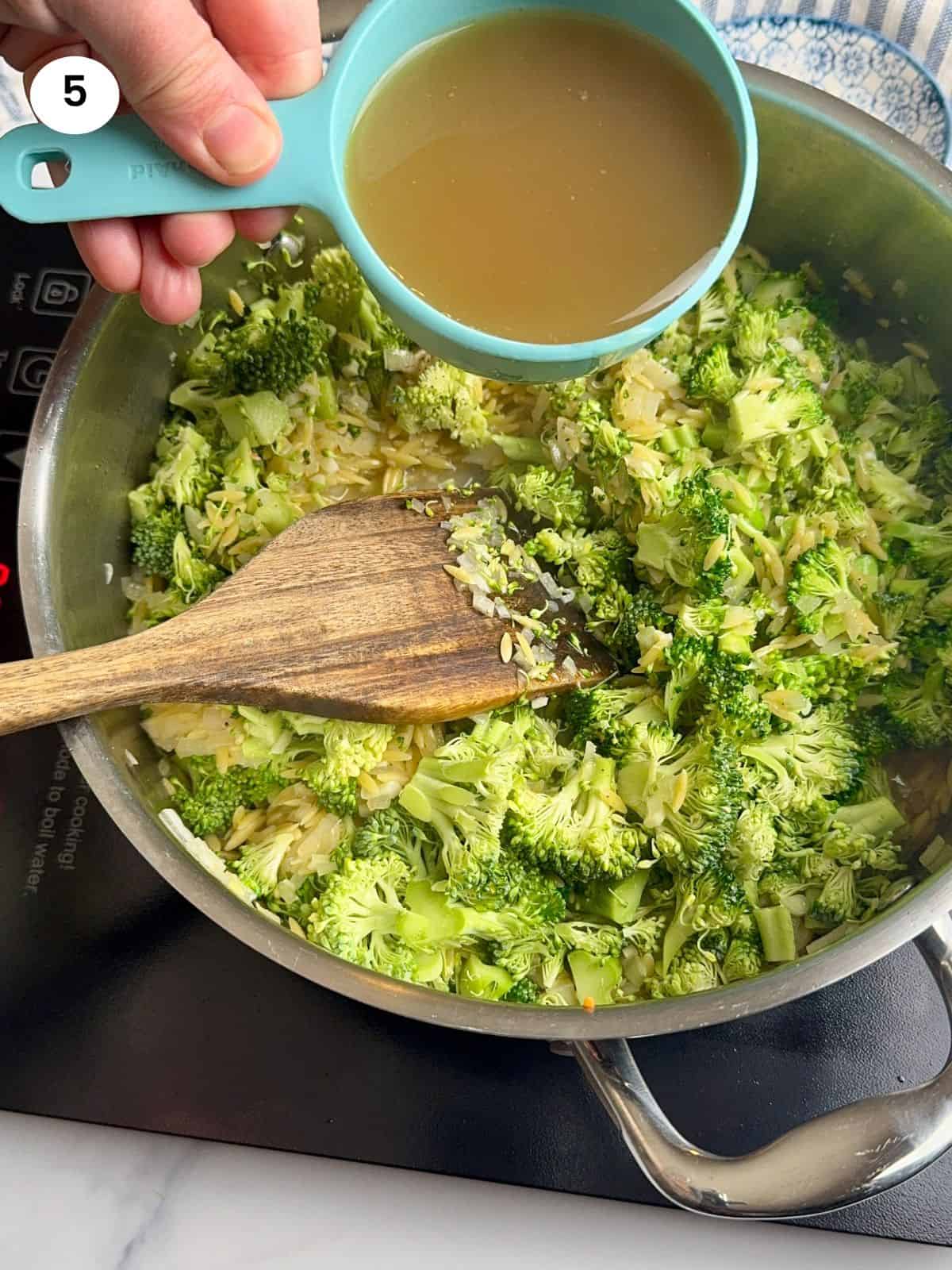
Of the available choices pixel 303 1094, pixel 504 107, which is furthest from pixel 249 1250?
pixel 504 107

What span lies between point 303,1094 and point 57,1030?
47cm

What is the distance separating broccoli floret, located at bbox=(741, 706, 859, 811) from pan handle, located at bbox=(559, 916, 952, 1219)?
0.51 metres

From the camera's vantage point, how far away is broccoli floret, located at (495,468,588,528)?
1.91 meters

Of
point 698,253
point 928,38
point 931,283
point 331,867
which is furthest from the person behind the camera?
point 928,38

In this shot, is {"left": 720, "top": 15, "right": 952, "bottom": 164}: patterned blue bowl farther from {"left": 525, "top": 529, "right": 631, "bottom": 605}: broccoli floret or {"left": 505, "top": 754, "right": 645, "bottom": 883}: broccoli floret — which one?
{"left": 505, "top": 754, "right": 645, "bottom": 883}: broccoli floret

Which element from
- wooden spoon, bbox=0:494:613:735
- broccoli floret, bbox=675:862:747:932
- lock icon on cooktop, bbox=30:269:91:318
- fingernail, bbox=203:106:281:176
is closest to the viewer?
fingernail, bbox=203:106:281:176

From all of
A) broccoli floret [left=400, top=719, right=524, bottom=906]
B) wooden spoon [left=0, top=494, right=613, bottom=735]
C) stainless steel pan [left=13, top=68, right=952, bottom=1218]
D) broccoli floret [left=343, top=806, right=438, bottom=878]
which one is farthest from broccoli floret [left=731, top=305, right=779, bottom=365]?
broccoli floret [left=343, top=806, right=438, bottom=878]

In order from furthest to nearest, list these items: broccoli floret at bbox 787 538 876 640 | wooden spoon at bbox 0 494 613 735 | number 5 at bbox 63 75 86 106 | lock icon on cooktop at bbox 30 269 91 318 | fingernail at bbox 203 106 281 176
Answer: lock icon on cooktop at bbox 30 269 91 318
broccoli floret at bbox 787 538 876 640
wooden spoon at bbox 0 494 613 735
number 5 at bbox 63 75 86 106
fingernail at bbox 203 106 281 176

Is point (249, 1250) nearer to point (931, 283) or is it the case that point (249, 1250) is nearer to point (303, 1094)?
point (303, 1094)

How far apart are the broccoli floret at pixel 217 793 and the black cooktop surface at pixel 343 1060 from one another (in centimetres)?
19

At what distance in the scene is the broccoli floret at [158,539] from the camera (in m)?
1.98

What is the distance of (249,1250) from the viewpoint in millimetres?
1895

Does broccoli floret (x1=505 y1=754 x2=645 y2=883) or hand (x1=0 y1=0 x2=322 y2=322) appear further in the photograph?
broccoli floret (x1=505 y1=754 x2=645 y2=883)

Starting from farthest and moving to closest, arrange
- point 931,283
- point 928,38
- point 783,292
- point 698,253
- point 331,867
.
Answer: point 928,38 → point 783,292 → point 931,283 → point 331,867 → point 698,253
